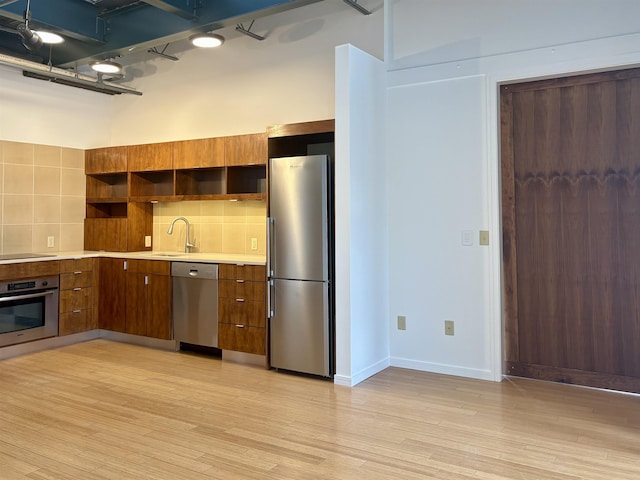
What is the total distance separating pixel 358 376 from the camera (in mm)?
4008

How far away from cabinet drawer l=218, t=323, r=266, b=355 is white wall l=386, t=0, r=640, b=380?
115 cm

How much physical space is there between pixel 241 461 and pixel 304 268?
1790mm

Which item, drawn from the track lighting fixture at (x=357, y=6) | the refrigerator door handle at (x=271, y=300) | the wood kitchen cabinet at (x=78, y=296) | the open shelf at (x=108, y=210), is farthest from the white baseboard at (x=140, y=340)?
the track lighting fixture at (x=357, y=6)

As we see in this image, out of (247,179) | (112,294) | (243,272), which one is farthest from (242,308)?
(112,294)

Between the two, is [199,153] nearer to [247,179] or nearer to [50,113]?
[247,179]

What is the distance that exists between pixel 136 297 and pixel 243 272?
1423 millimetres

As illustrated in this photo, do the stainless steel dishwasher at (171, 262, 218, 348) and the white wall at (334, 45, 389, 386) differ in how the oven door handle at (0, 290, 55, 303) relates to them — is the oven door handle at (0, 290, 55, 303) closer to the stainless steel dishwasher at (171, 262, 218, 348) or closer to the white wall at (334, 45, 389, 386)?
the stainless steel dishwasher at (171, 262, 218, 348)

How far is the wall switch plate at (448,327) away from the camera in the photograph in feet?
13.8

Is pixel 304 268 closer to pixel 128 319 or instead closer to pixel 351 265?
pixel 351 265

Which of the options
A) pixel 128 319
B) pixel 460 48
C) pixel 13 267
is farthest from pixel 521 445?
pixel 13 267

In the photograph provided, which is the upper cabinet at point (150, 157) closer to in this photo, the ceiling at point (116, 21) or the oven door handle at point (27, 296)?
the ceiling at point (116, 21)

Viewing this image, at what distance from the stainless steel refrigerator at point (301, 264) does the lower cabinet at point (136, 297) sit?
1308mm

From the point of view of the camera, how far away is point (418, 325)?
4.37 meters

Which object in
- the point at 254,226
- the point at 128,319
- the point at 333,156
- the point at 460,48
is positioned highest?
the point at 460,48
